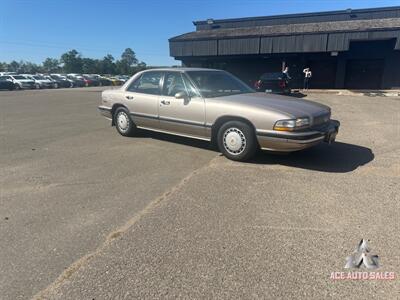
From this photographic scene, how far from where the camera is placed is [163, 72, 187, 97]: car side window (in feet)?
20.2

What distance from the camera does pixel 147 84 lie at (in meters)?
6.78

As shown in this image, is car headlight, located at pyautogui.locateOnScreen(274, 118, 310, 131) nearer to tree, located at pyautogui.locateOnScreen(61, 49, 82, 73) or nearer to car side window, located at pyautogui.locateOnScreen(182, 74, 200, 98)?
car side window, located at pyautogui.locateOnScreen(182, 74, 200, 98)

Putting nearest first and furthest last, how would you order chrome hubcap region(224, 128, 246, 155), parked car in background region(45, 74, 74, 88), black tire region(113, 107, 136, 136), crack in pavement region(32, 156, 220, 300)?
crack in pavement region(32, 156, 220, 300), chrome hubcap region(224, 128, 246, 155), black tire region(113, 107, 136, 136), parked car in background region(45, 74, 74, 88)

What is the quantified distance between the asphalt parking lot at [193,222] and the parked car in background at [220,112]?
1.37 ft

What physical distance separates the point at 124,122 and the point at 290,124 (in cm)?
398

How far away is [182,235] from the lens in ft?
10.1

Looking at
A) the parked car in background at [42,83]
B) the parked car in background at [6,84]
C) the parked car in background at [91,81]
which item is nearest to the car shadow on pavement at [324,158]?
the parked car in background at [6,84]

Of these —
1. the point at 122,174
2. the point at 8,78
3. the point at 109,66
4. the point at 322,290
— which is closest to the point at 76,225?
the point at 122,174

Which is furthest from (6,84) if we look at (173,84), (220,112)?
(220,112)

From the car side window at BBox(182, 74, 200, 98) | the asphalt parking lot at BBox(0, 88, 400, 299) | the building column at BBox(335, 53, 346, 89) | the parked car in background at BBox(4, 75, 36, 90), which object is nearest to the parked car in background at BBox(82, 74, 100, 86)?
the parked car in background at BBox(4, 75, 36, 90)

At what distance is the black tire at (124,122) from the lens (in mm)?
7227

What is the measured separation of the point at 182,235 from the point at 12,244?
154cm

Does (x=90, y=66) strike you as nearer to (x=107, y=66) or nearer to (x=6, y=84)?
(x=107, y=66)

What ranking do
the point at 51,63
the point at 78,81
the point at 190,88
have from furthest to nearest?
the point at 51,63, the point at 78,81, the point at 190,88
